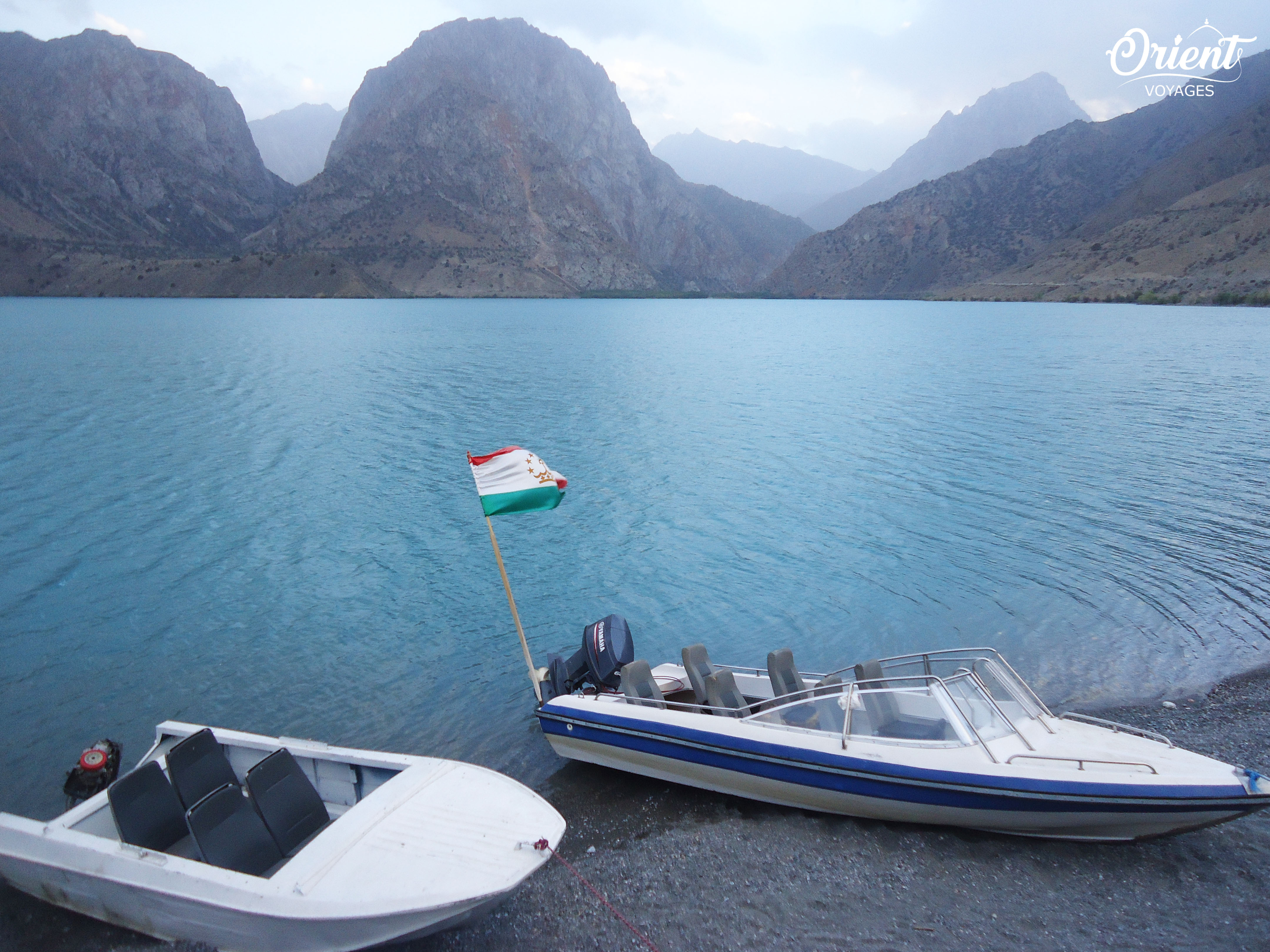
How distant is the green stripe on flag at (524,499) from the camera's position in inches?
394

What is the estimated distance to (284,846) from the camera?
6898mm

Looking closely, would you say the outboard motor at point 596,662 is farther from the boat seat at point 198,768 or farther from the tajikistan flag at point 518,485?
the boat seat at point 198,768

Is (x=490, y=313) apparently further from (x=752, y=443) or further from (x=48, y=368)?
(x=752, y=443)

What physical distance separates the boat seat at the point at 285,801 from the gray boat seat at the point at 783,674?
5.13m

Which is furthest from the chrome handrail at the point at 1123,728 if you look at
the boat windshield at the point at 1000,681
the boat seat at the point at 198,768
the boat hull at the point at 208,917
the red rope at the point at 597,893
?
the boat seat at the point at 198,768

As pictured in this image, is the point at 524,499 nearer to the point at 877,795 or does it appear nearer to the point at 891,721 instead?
the point at 891,721

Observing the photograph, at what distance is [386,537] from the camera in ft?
58.8

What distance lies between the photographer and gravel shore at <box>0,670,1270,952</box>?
6.65 meters

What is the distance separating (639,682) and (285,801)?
4069 millimetres

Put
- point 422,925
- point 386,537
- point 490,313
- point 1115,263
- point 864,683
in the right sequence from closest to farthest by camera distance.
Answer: point 422,925, point 864,683, point 386,537, point 490,313, point 1115,263

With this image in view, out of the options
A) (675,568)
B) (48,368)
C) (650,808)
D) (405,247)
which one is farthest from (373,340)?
(405,247)

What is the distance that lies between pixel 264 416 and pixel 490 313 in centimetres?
8383

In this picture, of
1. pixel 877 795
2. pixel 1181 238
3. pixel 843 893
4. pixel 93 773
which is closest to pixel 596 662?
pixel 877 795

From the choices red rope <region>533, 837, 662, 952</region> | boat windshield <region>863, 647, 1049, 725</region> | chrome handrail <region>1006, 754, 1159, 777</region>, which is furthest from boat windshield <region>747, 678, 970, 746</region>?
red rope <region>533, 837, 662, 952</region>
